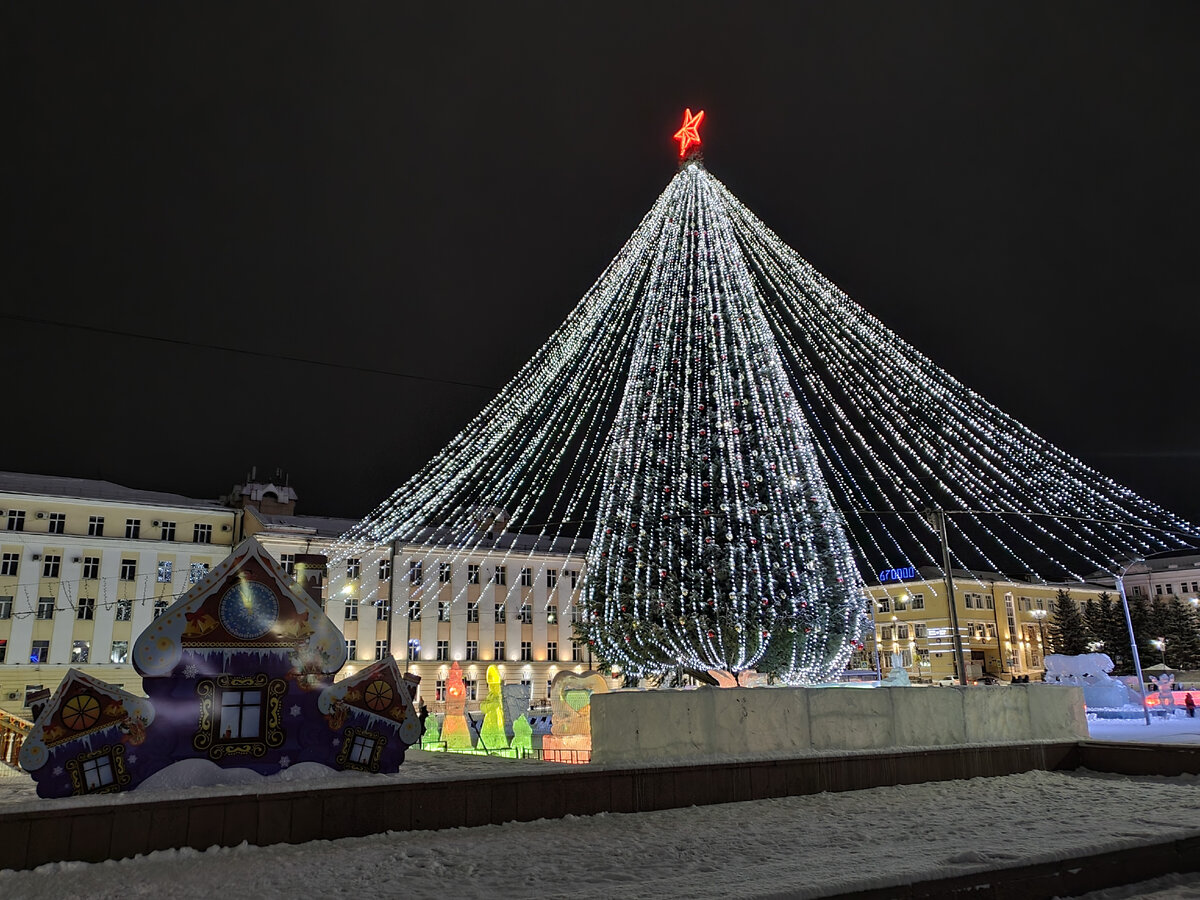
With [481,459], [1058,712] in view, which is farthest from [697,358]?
[1058,712]

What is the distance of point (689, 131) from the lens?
16.9m

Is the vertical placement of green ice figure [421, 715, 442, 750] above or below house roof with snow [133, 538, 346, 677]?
below

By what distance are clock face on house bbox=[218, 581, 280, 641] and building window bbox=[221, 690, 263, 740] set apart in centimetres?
59

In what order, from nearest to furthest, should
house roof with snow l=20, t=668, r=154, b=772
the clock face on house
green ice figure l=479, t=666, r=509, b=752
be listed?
house roof with snow l=20, t=668, r=154, b=772 < the clock face on house < green ice figure l=479, t=666, r=509, b=752

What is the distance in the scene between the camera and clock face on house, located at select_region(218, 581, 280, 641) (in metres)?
8.99

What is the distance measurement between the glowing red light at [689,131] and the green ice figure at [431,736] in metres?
14.0

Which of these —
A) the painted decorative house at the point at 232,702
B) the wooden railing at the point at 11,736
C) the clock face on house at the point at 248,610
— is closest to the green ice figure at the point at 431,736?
the wooden railing at the point at 11,736

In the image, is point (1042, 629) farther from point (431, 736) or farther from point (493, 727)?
point (493, 727)

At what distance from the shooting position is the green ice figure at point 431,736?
20.0m

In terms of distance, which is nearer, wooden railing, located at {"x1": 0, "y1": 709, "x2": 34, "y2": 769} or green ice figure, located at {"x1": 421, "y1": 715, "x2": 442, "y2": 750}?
wooden railing, located at {"x1": 0, "y1": 709, "x2": 34, "y2": 769}

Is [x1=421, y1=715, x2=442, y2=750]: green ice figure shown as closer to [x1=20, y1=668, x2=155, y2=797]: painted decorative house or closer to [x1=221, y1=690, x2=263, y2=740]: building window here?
[x1=221, y1=690, x2=263, y2=740]: building window

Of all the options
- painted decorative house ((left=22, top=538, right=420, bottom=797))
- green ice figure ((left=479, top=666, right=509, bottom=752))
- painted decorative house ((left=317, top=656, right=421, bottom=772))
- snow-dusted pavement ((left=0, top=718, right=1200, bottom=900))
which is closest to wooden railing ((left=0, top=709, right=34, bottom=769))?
snow-dusted pavement ((left=0, top=718, right=1200, bottom=900))

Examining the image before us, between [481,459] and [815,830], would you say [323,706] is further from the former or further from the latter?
[481,459]

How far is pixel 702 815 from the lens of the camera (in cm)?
920
